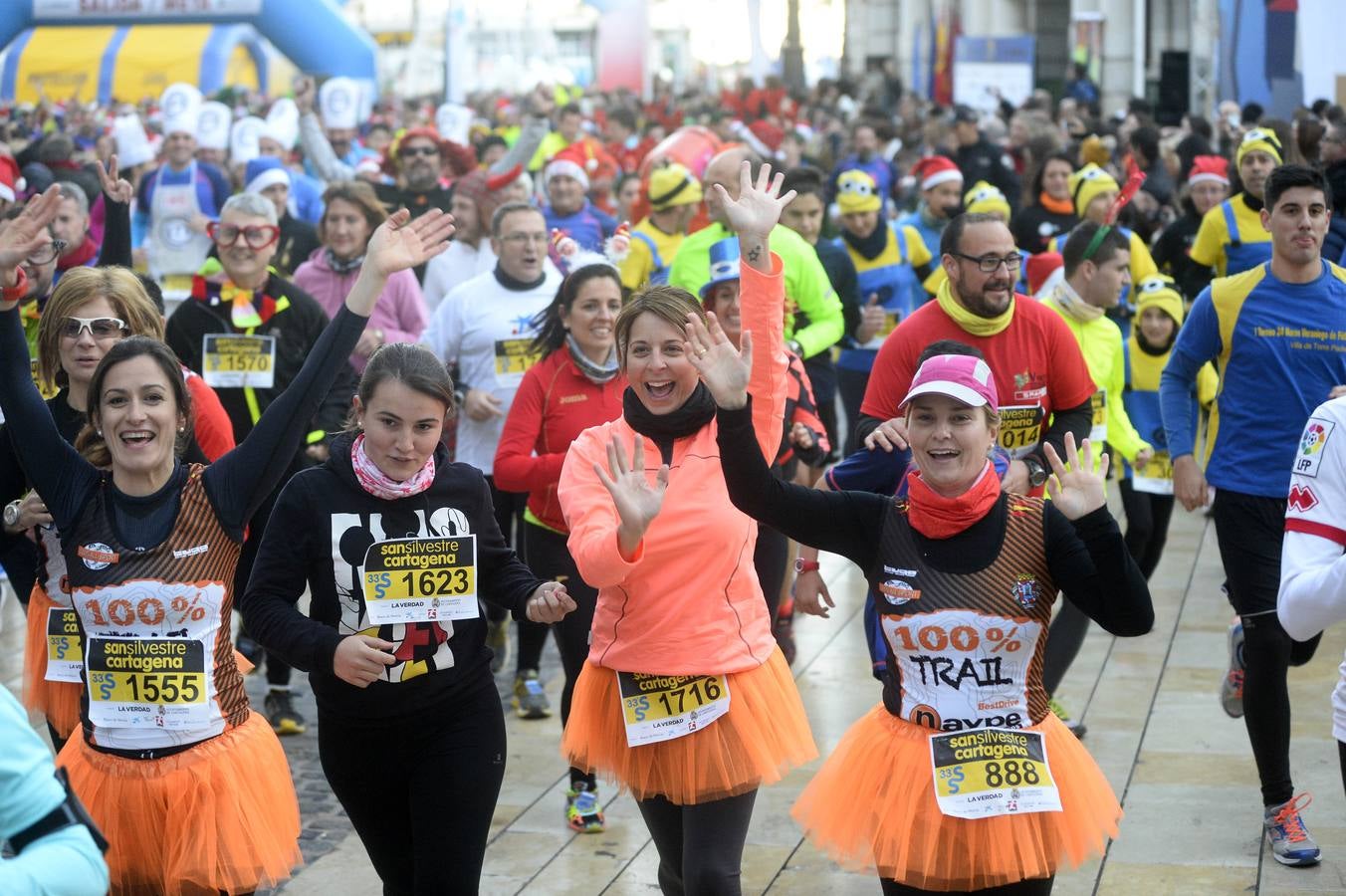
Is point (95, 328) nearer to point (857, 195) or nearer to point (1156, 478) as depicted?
point (1156, 478)

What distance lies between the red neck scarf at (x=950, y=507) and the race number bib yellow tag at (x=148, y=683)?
1.70 metres

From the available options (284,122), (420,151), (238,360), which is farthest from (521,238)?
(284,122)

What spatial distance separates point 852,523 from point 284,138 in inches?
657

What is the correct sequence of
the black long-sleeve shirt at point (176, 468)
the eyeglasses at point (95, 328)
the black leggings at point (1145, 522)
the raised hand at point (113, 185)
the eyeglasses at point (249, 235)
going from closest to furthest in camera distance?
the black long-sleeve shirt at point (176, 468)
the eyeglasses at point (95, 328)
the raised hand at point (113, 185)
the eyeglasses at point (249, 235)
the black leggings at point (1145, 522)

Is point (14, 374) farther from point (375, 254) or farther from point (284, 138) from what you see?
point (284, 138)

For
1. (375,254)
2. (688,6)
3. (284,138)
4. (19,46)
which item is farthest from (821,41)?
(375,254)

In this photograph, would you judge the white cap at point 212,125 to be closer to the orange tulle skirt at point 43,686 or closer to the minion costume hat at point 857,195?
the minion costume hat at point 857,195

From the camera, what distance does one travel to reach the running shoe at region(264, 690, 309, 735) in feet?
24.3

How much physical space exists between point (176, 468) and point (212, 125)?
47.6ft

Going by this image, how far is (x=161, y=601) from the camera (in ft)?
13.8

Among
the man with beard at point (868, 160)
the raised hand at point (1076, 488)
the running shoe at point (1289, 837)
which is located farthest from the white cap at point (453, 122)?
the raised hand at point (1076, 488)

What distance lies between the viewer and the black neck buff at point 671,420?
4.59 m

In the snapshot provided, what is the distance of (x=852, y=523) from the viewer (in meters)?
4.17

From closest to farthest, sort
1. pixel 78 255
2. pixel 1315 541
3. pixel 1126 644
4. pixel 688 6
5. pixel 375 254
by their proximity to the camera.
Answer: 1. pixel 1315 541
2. pixel 375 254
3. pixel 1126 644
4. pixel 78 255
5. pixel 688 6
